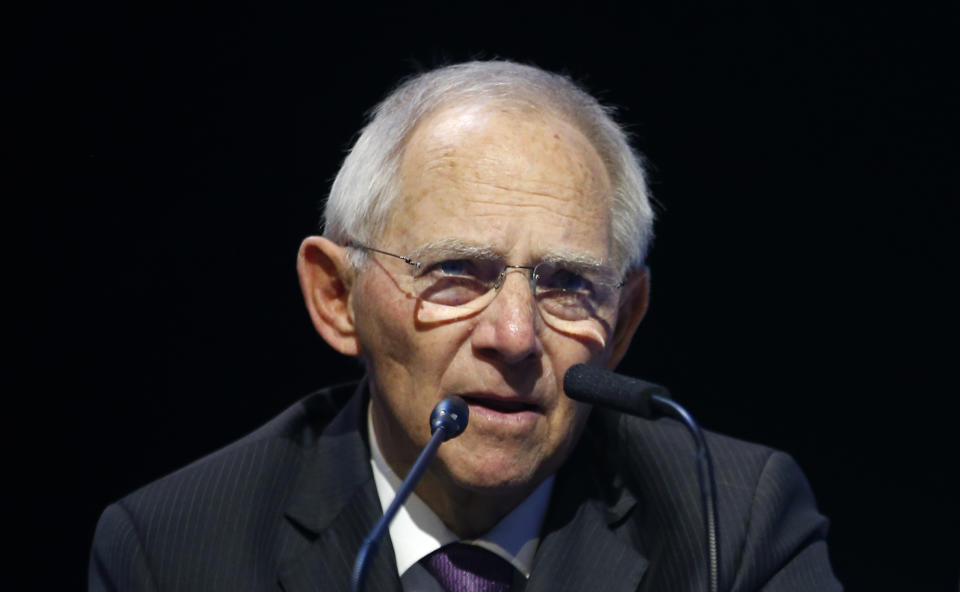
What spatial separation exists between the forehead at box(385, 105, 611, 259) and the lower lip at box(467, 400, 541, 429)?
0.32 m

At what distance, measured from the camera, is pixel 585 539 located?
230 cm

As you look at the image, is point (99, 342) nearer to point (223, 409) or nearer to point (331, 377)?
point (223, 409)

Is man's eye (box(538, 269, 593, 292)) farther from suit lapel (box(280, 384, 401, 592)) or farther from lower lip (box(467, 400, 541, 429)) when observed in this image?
suit lapel (box(280, 384, 401, 592))

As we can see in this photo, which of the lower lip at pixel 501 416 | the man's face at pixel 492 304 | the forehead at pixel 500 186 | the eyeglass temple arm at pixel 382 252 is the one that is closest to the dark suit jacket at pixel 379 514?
the man's face at pixel 492 304

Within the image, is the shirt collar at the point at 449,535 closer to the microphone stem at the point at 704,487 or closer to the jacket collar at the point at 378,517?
the jacket collar at the point at 378,517

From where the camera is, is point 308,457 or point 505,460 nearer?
point 505,460

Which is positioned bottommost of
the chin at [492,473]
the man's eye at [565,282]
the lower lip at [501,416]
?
the chin at [492,473]

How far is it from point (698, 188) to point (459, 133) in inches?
46.8

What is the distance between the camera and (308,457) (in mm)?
2500

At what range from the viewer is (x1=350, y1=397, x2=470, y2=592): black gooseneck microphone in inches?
58.2

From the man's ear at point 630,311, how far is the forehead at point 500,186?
0.19 m

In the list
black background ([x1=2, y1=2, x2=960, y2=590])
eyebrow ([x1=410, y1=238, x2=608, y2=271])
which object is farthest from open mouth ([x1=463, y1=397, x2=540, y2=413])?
black background ([x1=2, y1=2, x2=960, y2=590])

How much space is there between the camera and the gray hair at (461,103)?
87.4 inches

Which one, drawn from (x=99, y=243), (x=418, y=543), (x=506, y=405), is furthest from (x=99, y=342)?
(x=506, y=405)
